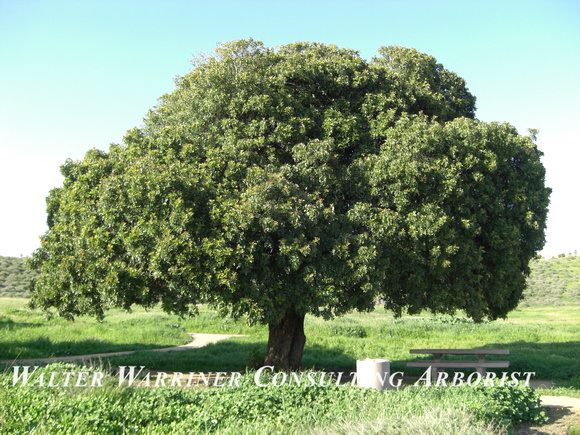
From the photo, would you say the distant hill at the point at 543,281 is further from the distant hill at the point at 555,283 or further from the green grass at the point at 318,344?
the green grass at the point at 318,344

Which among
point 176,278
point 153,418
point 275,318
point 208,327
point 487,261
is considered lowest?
point 208,327

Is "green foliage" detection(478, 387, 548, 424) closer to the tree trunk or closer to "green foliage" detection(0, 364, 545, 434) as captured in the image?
"green foliage" detection(0, 364, 545, 434)

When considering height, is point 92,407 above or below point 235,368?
above

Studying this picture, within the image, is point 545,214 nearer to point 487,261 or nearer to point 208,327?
point 487,261

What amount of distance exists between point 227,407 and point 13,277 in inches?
2478

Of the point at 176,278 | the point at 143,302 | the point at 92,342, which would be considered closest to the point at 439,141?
the point at 176,278

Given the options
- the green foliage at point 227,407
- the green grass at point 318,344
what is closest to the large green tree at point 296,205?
the green grass at point 318,344

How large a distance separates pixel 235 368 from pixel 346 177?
754 cm

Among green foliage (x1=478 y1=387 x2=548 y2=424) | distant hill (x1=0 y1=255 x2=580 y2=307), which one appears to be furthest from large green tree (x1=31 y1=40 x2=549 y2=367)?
distant hill (x1=0 y1=255 x2=580 y2=307)

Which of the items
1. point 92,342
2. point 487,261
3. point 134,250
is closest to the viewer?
point 134,250

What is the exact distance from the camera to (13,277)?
5888 centimetres

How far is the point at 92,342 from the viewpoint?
19250 mm

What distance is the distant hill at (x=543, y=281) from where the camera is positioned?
53844 millimetres

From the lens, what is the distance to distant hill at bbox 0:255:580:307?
5384 cm
